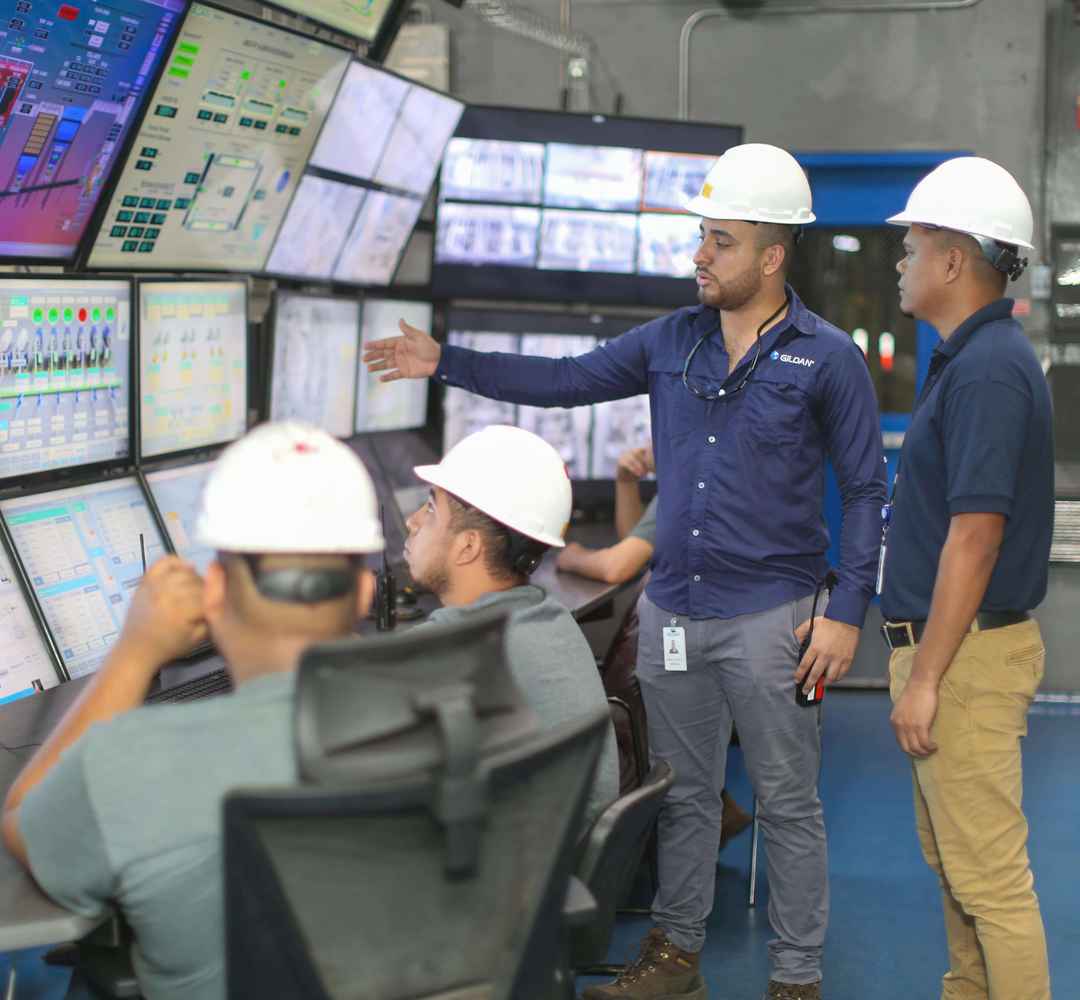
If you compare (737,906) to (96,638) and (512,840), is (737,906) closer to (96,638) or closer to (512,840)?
(96,638)

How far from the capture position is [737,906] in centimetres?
333

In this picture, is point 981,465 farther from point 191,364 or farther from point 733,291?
point 191,364

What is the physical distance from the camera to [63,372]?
2.56 m

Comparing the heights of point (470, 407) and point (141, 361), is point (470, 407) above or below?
below

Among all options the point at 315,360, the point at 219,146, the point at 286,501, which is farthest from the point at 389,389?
the point at 286,501

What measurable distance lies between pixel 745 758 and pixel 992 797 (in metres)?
0.52

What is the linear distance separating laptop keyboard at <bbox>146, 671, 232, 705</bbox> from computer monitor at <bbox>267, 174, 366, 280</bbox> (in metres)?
1.32

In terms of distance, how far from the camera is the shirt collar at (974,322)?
7.40ft

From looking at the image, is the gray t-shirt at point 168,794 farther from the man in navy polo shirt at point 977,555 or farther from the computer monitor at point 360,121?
the computer monitor at point 360,121

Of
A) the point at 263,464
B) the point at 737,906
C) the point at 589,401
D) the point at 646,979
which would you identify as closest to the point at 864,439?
the point at 589,401

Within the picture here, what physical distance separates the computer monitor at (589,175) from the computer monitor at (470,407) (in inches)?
19.7

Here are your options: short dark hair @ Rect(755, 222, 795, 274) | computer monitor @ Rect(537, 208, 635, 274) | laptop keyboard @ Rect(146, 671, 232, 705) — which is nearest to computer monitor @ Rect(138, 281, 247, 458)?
laptop keyboard @ Rect(146, 671, 232, 705)

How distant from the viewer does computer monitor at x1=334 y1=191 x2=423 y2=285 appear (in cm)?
376

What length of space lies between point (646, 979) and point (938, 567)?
1052 millimetres
